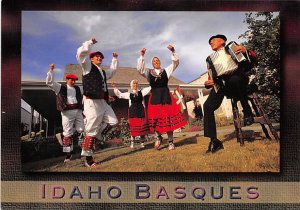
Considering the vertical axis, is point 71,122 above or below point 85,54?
below

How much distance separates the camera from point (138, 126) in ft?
18.4

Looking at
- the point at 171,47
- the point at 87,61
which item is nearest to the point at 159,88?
the point at 171,47

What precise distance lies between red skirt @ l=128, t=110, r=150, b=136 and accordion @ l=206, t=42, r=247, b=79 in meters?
1.15

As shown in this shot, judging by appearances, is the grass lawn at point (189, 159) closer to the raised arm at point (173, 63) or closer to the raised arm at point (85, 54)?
the raised arm at point (173, 63)

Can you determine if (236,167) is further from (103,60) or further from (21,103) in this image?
(21,103)

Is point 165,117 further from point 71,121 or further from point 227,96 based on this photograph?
point 71,121

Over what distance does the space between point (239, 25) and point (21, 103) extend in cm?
309

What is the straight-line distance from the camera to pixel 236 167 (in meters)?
5.35

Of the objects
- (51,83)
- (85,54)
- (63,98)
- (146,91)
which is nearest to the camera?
(85,54)

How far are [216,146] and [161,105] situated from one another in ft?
3.09

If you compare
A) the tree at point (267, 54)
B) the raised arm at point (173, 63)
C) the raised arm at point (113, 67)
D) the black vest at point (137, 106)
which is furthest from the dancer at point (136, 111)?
the tree at point (267, 54)

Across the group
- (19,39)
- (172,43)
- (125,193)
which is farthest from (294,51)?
(19,39)

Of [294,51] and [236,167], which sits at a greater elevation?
[294,51]

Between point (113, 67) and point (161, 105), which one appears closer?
point (113, 67)
